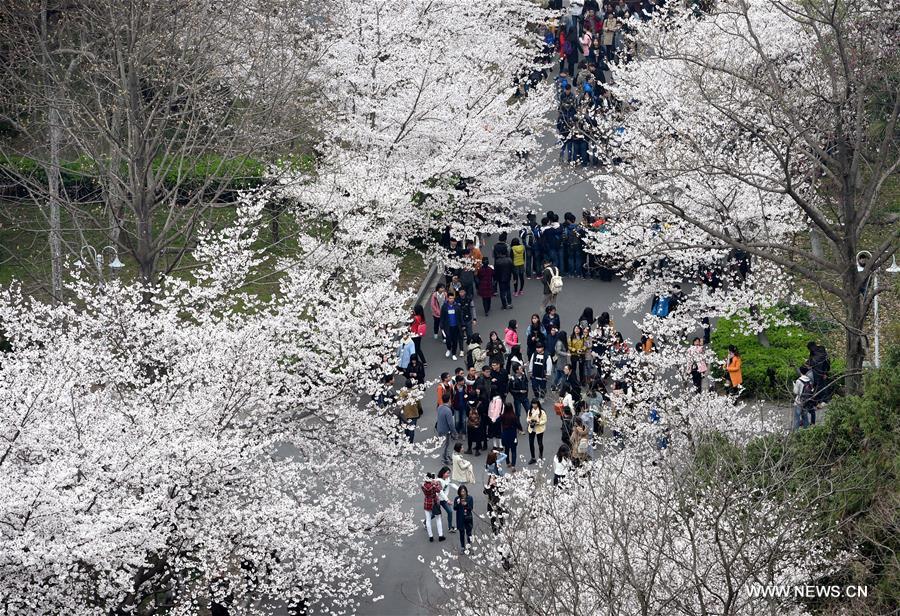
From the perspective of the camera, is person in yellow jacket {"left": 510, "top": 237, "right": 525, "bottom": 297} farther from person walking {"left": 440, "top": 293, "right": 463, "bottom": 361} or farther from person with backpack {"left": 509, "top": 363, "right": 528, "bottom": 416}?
person with backpack {"left": 509, "top": 363, "right": 528, "bottom": 416}

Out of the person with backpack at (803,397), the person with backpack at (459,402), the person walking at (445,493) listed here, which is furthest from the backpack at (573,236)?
the person walking at (445,493)

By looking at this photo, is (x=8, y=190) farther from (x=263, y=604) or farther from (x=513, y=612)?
(x=513, y=612)

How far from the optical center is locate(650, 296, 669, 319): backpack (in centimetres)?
2481

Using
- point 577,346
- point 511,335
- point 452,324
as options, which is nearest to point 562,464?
point 577,346

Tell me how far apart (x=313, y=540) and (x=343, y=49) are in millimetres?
13045

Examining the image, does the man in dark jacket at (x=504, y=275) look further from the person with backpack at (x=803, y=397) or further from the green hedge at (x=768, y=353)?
the person with backpack at (x=803, y=397)

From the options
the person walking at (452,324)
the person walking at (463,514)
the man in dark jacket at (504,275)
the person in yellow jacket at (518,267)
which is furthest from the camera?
the person in yellow jacket at (518,267)

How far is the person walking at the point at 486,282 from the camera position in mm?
26078

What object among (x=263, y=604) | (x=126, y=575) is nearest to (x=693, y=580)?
(x=126, y=575)

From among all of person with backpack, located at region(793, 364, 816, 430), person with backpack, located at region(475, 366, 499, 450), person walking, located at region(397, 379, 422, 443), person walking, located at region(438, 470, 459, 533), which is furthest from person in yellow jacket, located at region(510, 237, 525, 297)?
person walking, located at region(438, 470, 459, 533)

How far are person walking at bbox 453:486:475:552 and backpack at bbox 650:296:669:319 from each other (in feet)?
22.8

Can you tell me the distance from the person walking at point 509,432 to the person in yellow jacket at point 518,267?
20.3ft

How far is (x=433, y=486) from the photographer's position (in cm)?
1936

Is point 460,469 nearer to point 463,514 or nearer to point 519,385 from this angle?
point 463,514
